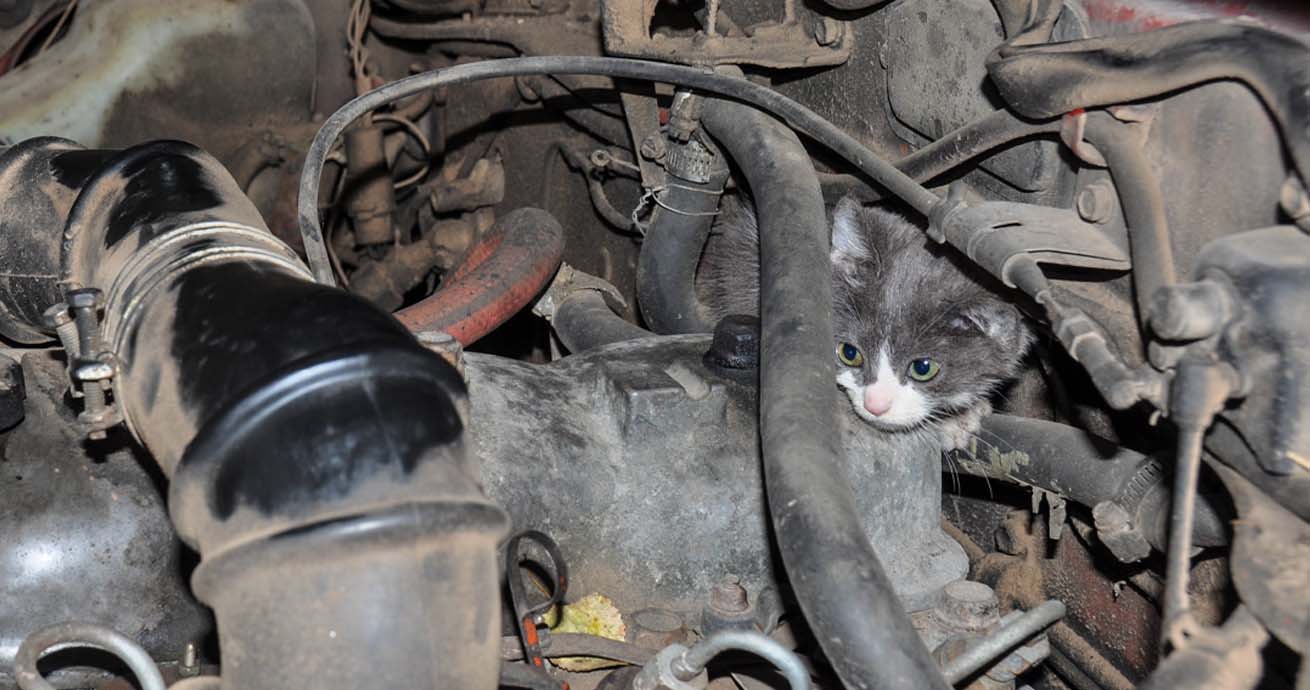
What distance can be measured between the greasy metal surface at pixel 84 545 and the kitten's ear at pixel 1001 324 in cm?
125

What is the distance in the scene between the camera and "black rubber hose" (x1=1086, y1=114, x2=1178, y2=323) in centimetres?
96

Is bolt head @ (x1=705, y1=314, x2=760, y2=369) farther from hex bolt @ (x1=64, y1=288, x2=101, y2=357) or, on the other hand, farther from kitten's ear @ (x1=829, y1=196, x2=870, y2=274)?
hex bolt @ (x1=64, y1=288, x2=101, y2=357)

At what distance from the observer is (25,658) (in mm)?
813

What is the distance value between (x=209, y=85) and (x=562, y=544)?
1.38 m

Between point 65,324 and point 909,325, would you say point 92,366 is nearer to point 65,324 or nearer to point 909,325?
point 65,324

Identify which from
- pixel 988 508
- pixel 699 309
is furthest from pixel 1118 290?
pixel 699 309

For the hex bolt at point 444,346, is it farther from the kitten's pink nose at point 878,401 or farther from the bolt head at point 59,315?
the kitten's pink nose at point 878,401

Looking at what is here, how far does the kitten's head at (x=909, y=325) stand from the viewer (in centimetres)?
178

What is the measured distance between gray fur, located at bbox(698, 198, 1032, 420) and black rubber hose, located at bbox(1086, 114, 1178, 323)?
0.70 m

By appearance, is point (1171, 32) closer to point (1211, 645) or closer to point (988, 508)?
point (1211, 645)

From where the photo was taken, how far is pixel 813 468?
0.92 metres

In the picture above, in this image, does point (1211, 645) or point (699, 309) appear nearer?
point (1211, 645)

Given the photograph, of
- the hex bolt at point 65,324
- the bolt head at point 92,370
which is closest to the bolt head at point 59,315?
the hex bolt at point 65,324

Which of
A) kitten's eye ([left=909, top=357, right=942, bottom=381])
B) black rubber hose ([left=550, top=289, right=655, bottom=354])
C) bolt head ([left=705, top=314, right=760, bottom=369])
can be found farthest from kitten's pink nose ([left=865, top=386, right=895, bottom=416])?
bolt head ([left=705, top=314, right=760, bottom=369])
